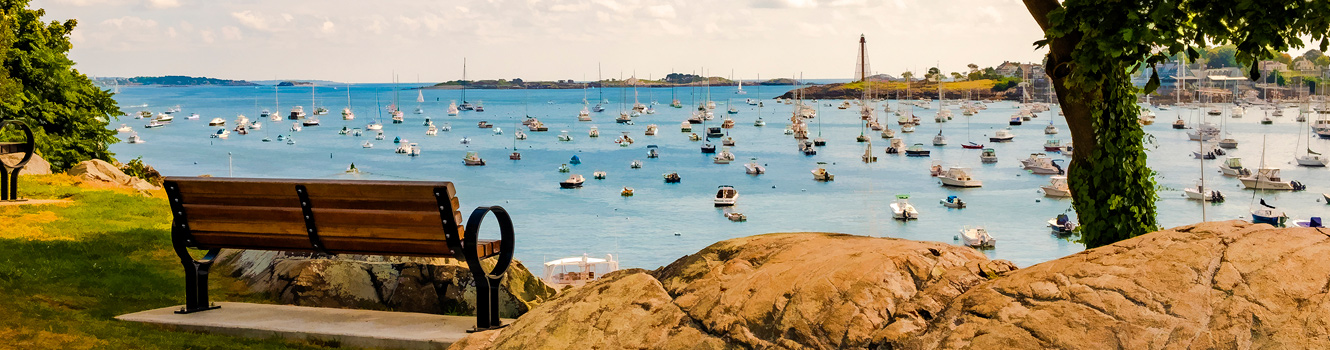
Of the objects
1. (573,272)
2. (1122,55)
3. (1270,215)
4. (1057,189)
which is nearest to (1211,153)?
(1057,189)

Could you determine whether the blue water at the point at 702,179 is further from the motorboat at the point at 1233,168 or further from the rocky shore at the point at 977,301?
the rocky shore at the point at 977,301

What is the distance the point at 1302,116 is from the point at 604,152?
302 ft

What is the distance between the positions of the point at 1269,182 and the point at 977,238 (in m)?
36.0

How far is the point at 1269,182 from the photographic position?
76.5 metres

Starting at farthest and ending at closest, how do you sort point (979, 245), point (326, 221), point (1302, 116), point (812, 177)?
point (1302, 116)
point (812, 177)
point (979, 245)
point (326, 221)

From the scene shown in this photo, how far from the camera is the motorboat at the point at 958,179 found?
78.5m

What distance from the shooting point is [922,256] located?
4711 millimetres

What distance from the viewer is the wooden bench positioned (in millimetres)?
5988

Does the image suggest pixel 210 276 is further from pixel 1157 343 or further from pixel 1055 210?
pixel 1055 210

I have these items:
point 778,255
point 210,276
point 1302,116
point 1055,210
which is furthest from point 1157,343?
point 1302,116

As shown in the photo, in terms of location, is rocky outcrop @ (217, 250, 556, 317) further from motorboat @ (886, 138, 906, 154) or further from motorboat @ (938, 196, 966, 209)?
motorboat @ (886, 138, 906, 154)

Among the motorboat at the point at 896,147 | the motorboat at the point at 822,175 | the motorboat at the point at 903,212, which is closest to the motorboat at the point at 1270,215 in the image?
the motorboat at the point at 903,212

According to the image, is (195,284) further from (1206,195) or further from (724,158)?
(724,158)

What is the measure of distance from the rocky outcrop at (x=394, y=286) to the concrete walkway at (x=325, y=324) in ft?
1.39
